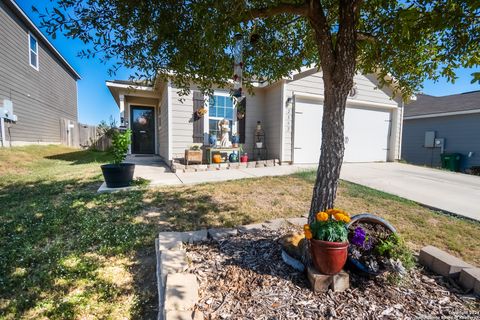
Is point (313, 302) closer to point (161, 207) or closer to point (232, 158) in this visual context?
point (161, 207)

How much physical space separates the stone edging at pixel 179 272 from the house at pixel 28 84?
9.95 metres

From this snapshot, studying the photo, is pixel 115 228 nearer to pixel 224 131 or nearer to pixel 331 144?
pixel 331 144

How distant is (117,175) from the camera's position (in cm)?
431

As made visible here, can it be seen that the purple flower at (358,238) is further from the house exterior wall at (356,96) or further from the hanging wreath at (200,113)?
the hanging wreath at (200,113)

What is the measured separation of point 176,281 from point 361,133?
835cm

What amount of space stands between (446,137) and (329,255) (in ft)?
44.7

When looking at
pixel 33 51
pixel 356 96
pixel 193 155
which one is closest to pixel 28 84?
pixel 33 51

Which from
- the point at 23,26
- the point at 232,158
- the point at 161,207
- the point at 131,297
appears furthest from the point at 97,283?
the point at 23,26

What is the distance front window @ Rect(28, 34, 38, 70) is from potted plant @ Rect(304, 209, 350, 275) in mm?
14134

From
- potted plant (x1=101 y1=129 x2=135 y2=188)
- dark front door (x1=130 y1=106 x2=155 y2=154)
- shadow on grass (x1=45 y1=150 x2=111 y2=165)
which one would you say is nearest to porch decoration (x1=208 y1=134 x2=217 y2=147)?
potted plant (x1=101 y1=129 x2=135 y2=188)

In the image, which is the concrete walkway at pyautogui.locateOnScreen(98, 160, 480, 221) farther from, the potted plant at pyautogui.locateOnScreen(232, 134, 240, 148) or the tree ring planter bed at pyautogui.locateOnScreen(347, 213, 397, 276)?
the tree ring planter bed at pyautogui.locateOnScreen(347, 213, 397, 276)

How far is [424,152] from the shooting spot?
12492mm

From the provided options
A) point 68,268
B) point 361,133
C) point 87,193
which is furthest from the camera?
point 361,133

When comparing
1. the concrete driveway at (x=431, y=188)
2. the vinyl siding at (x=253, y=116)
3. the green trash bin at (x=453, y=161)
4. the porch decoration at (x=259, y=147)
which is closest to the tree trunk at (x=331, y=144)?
the concrete driveway at (x=431, y=188)
